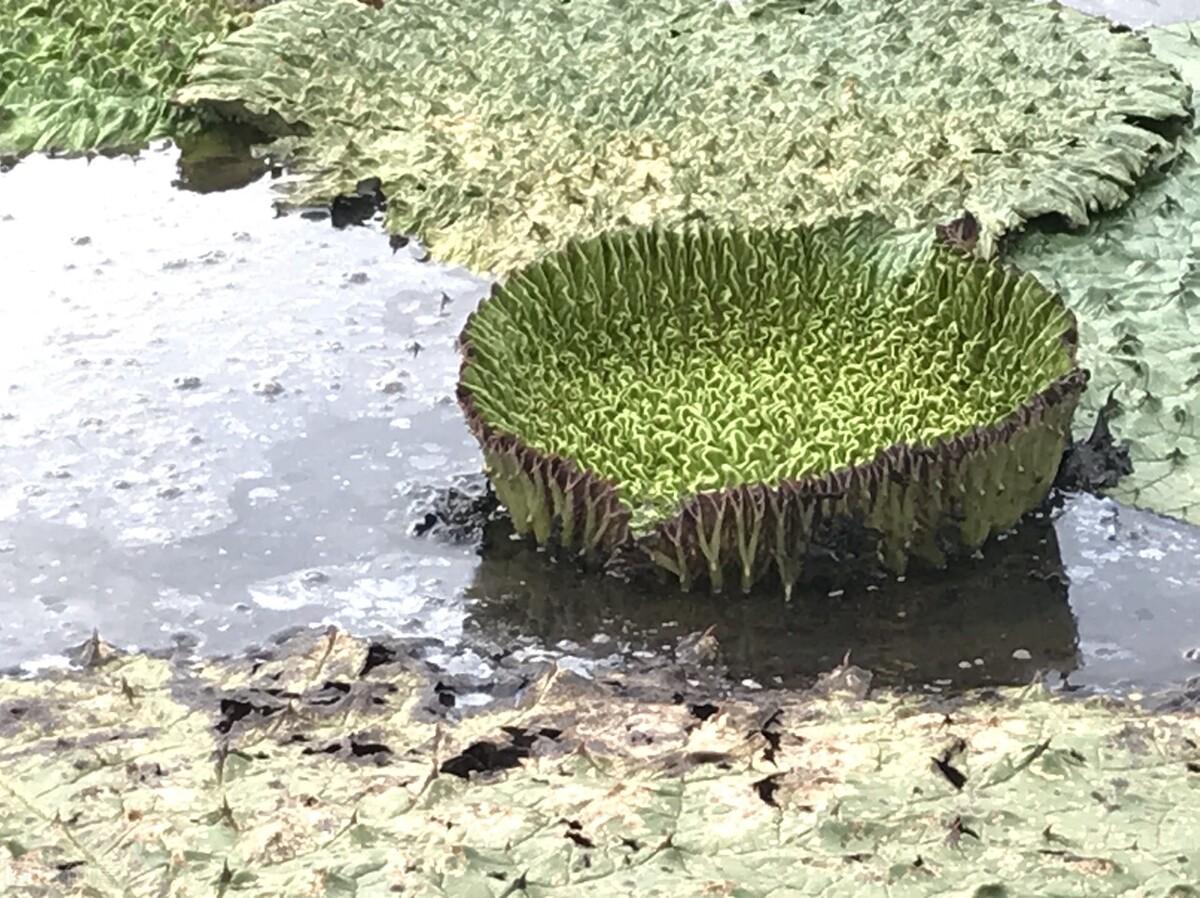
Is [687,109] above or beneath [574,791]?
above

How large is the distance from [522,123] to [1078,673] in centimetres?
131

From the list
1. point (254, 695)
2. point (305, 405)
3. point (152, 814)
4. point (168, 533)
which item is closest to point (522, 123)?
point (305, 405)

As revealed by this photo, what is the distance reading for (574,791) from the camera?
1.23m

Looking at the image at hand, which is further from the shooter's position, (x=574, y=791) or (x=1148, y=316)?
(x=1148, y=316)

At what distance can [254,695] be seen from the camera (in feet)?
4.75

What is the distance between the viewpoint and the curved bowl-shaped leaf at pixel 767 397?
5.15 feet

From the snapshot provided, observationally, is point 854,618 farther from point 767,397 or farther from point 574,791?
point 574,791

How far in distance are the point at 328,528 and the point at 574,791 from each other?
56cm

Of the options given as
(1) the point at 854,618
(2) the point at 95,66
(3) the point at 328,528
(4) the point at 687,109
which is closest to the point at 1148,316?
(1) the point at 854,618

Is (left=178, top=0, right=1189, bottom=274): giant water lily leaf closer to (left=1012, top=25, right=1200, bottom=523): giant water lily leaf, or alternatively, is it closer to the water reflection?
(left=1012, top=25, right=1200, bottom=523): giant water lily leaf

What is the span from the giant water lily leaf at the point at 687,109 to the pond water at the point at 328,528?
0.73ft

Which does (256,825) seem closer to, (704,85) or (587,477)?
(587,477)

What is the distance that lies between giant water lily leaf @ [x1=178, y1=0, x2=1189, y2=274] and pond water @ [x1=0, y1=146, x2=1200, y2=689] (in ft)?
0.73

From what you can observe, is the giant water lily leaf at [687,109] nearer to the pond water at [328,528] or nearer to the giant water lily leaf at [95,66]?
the giant water lily leaf at [95,66]
